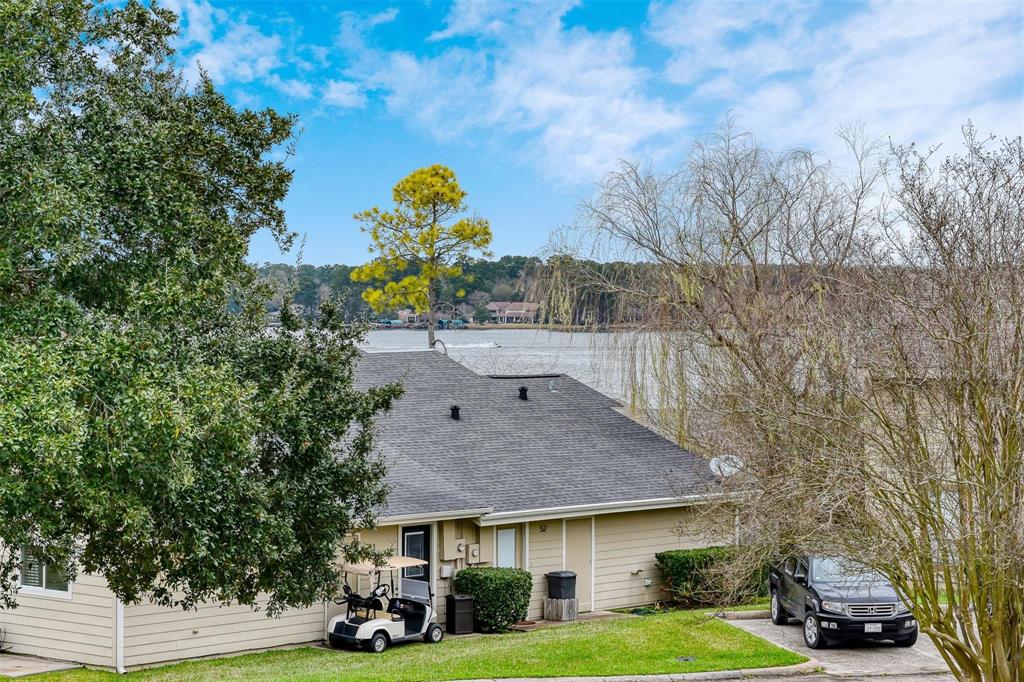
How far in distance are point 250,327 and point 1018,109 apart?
46.4 feet

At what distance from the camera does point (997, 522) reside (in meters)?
10.1

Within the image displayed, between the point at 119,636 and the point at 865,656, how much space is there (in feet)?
40.0

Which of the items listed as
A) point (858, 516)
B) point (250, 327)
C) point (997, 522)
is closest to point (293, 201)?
point (250, 327)

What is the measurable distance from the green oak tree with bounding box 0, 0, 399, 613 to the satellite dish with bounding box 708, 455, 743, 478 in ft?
28.2

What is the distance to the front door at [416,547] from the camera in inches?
739

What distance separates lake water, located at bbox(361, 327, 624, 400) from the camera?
77.2 feet

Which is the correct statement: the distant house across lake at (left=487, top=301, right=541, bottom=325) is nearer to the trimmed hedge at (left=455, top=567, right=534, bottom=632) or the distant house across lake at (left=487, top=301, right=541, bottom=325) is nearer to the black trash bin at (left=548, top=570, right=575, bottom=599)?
the black trash bin at (left=548, top=570, right=575, bottom=599)

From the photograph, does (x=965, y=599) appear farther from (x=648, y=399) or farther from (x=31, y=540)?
(x=648, y=399)

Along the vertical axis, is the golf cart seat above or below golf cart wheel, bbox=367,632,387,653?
above

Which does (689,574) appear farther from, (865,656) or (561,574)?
(865,656)

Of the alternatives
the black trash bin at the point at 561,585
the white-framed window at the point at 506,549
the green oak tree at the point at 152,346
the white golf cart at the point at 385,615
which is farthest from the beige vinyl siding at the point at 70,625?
the black trash bin at the point at 561,585

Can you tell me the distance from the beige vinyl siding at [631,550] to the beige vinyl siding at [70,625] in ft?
32.5

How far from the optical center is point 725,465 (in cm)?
1944

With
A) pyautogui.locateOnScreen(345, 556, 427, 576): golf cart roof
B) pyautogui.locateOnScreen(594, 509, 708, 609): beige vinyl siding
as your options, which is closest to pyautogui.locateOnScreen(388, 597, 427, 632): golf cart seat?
pyautogui.locateOnScreen(345, 556, 427, 576): golf cart roof
